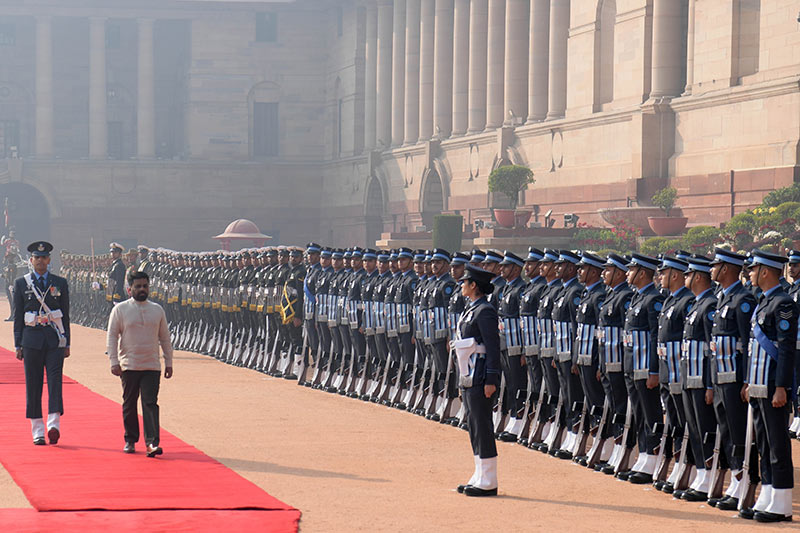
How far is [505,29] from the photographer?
53000 millimetres

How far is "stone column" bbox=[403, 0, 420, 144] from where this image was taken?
61.7 meters

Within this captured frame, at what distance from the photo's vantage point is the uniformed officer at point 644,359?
43.4 ft

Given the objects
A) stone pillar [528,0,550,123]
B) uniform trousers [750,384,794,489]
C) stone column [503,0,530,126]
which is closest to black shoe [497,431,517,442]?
uniform trousers [750,384,794,489]

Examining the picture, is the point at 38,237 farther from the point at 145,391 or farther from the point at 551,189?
the point at 145,391

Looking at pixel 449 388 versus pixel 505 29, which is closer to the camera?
pixel 449 388

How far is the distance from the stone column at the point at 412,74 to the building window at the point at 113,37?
69.0 feet

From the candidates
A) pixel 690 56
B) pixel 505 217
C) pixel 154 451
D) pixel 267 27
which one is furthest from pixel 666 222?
pixel 267 27

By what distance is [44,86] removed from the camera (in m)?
72.8

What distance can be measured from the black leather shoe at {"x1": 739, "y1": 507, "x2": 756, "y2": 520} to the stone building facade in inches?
915

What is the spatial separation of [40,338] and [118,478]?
3197mm

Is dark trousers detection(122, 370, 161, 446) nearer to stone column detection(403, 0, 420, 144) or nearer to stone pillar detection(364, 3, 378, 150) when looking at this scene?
stone column detection(403, 0, 420, 144)

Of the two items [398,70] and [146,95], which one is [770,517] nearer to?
[398,70]

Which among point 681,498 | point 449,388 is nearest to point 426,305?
point 449,388

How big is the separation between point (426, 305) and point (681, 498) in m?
6.58
